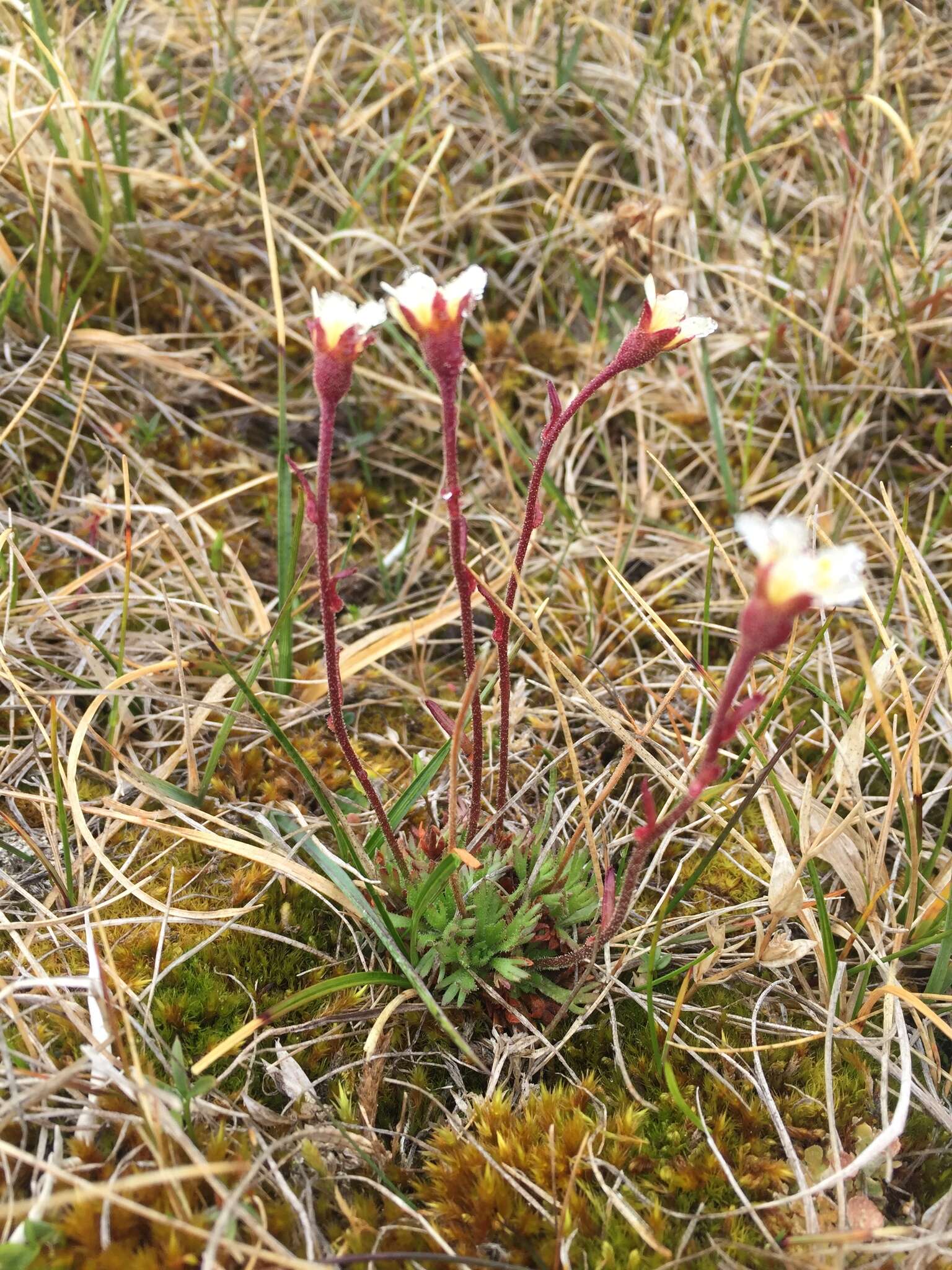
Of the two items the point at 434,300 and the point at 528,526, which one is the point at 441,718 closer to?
the point at 528,526

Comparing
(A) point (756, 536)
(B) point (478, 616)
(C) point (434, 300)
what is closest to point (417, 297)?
(C) point (434, 300)

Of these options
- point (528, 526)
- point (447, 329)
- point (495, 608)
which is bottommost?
point (495, 608)

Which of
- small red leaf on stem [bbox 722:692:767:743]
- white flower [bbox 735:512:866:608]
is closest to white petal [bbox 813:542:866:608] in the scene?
white flower [bbox 735:512:866:608]

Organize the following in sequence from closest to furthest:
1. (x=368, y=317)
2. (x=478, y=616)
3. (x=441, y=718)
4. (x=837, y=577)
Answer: (x=837, y=577) < (x=368, y=317) < (x=441, y=718) < (x=478, y=616)

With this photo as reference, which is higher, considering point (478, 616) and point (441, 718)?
point (441, 718)

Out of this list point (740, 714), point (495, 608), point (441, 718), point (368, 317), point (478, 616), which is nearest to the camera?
point (740, 714)

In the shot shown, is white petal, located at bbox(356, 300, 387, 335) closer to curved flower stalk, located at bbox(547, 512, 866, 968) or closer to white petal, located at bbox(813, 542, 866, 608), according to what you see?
curved flower stalk, located at bbox(547, 512, 866, 968)

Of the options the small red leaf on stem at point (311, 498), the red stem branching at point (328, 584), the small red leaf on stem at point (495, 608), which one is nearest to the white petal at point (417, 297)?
the red stem branching at point (328, 584)
